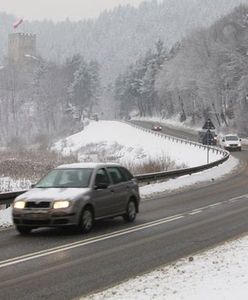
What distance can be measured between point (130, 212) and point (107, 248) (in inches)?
171

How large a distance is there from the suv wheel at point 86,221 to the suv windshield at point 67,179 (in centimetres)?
66

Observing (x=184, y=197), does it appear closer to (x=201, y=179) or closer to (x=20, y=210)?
(x=201, y=179)

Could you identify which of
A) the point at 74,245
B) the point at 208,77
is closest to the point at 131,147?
the point at 208,77

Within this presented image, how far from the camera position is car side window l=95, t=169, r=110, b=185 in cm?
1563

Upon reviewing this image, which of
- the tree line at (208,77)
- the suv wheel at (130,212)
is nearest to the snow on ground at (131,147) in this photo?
the tree line at (208,77)

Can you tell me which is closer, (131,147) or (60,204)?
(60,204)

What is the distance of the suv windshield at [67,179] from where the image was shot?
15180 millimetres

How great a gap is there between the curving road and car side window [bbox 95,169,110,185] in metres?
1.12

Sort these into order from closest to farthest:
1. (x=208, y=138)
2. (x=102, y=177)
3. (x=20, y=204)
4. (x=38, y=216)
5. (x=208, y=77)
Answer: (x=38, y=216), (x=20, y=204), (x=102, y=177), (x=208, y=138), (x=208, y=77)

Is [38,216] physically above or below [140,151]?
above

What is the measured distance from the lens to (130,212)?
16984 mm

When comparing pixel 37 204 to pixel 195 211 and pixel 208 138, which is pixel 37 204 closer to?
pixel 195 211

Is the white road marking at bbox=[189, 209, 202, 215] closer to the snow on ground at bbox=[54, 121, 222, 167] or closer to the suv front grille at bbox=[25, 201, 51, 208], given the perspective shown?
the suv front grille at bbox=[25, 201, 51, 208]

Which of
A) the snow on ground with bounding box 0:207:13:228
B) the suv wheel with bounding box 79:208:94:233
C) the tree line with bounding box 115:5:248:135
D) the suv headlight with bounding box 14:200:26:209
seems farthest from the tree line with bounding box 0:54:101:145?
the suv headlight with bounding box 14:200:26:209
